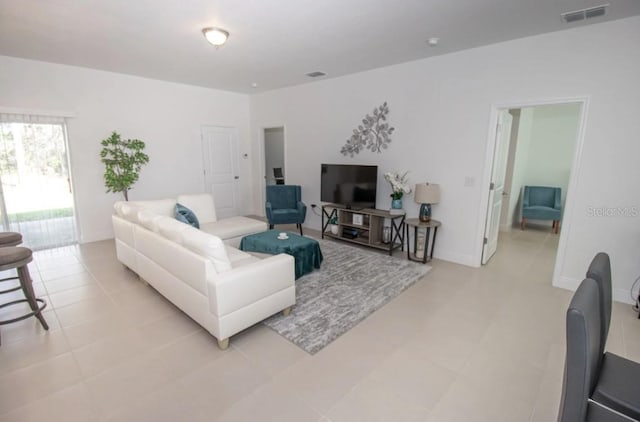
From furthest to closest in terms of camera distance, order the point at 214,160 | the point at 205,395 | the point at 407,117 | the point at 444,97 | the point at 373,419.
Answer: the point at 214,160
the point at 407,117
the point at 444,97
the point at 205,395
the point at 373,419

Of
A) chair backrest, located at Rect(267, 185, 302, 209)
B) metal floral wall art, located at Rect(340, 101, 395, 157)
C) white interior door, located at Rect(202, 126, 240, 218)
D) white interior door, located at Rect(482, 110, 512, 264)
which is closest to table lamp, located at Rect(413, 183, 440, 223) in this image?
white interior door, located at Rect(482, 110, 512, 264)

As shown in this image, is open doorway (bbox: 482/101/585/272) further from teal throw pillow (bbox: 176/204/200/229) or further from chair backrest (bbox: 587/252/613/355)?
teal throw pillow (bbox: 176/204/200/229)

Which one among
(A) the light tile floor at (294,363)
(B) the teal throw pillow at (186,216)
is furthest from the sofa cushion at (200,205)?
(A) the light tile floor at (294,363)

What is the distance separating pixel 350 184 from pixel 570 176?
280 centimetres

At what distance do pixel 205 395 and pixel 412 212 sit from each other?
12.1 feet

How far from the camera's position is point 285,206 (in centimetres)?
583

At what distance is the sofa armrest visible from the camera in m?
2.27

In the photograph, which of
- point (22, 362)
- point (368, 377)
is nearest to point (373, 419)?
point (368, 377)

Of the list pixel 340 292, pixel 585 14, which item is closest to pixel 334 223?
pixel 340 292

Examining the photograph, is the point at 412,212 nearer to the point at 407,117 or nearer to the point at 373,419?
the point at 407,117

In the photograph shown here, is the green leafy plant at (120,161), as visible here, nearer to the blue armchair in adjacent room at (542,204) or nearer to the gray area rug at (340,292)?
the gray area rug at (340,292)

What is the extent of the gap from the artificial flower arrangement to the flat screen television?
261 mm

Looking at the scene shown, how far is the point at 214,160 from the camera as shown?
6578 mm

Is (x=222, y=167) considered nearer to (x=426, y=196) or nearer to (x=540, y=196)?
(x=426, y=196)
